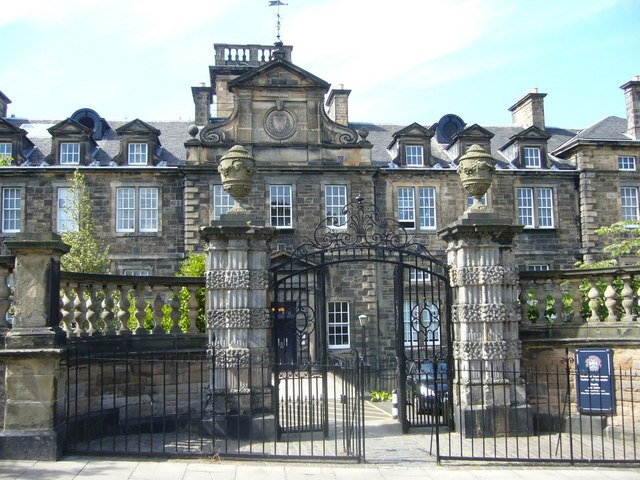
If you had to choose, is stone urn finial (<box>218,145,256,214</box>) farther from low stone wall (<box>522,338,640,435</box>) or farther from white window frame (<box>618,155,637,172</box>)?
white window frame (<box>618,155,637,172</box>)

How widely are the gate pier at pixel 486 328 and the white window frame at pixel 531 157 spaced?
63.0 ft

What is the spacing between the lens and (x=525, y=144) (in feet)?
93.1

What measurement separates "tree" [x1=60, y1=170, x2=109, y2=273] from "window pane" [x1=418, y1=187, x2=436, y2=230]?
40.7ft

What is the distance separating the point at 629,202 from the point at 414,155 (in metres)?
9.52

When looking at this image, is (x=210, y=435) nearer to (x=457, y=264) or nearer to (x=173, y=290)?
(x=173, y=290)

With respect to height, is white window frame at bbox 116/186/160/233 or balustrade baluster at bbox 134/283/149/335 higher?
white window frame at bbox 116/186/160/233

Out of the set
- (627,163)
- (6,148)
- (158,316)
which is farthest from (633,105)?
(6,148)

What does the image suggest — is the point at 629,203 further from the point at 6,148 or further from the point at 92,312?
the point at 6,148

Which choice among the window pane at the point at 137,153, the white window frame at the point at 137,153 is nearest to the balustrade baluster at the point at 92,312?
the white window frame at the point at 137,153

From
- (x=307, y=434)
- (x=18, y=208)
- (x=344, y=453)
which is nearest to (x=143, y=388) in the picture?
(x=307, y=434)

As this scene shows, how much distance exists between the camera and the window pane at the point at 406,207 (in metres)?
26.7

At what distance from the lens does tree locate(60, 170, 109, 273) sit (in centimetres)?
2273

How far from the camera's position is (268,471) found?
310 inches

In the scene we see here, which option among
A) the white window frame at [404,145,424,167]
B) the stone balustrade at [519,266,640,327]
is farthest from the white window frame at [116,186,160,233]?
the stone balustrade at [519,266,640,327]
